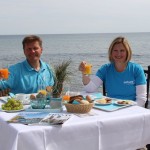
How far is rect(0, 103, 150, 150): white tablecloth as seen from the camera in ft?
6.34

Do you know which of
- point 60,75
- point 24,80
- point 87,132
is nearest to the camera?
point 87,132

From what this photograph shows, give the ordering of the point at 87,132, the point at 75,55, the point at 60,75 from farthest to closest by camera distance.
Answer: the point at 75,55 < the point at 60,75 < the point at 87,132

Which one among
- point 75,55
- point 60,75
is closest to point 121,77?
point 60,75

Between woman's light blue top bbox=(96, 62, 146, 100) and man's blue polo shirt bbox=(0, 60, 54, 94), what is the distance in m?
0.61

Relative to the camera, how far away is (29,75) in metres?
3.44

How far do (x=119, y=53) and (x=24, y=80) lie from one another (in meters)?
1.02

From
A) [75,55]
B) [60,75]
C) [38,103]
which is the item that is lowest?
[75,55]

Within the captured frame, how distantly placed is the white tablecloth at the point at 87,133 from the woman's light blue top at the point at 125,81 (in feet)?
A: 2.80

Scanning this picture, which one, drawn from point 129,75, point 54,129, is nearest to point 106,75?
point 129,75

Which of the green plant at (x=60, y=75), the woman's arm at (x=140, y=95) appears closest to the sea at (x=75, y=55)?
the green plant at (x=60, y=75)

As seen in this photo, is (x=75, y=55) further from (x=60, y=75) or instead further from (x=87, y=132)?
(x=87, y=132)

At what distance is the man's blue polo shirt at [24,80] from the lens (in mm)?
3416

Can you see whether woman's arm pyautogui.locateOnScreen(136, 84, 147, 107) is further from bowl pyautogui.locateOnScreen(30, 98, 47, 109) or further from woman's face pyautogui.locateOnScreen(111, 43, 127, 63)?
bowl pyautogui.locateOnScreen(30, 98, 47, 109)

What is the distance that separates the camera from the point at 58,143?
201 centimetres
